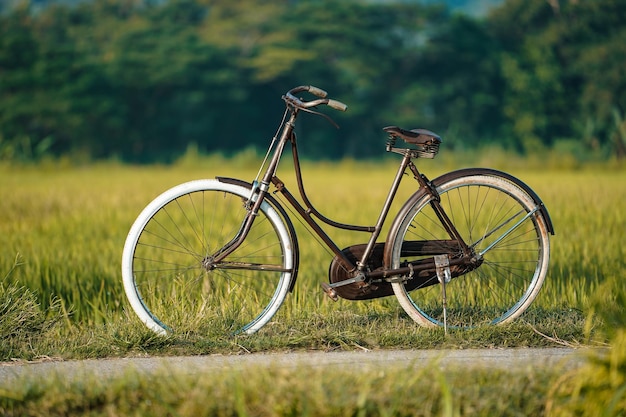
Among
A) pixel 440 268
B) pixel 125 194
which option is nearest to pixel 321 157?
pixel 125 194

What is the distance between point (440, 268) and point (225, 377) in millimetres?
1421

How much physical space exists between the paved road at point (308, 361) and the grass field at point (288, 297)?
11cm

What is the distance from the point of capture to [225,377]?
3.14m

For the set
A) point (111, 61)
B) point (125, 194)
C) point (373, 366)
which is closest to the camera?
point (373, 366)


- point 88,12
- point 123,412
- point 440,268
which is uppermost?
point 88,12

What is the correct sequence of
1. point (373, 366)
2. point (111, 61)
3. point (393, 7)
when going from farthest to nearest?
point (393, 7)
point (111, 61)
point (373, 366)

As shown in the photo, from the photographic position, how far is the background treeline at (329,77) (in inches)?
A: 1270

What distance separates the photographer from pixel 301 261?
725 centimetres

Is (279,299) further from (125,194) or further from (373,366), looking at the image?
(125,194)

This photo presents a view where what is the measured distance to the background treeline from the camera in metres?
32.2

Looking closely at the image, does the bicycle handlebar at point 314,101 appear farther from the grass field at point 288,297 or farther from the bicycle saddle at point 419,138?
the grass field at point 288,297

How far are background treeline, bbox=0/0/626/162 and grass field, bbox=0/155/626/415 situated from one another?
20.1 meters

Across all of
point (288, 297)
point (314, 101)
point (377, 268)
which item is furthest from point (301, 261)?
point (314, 101)

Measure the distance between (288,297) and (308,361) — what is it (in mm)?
1479
